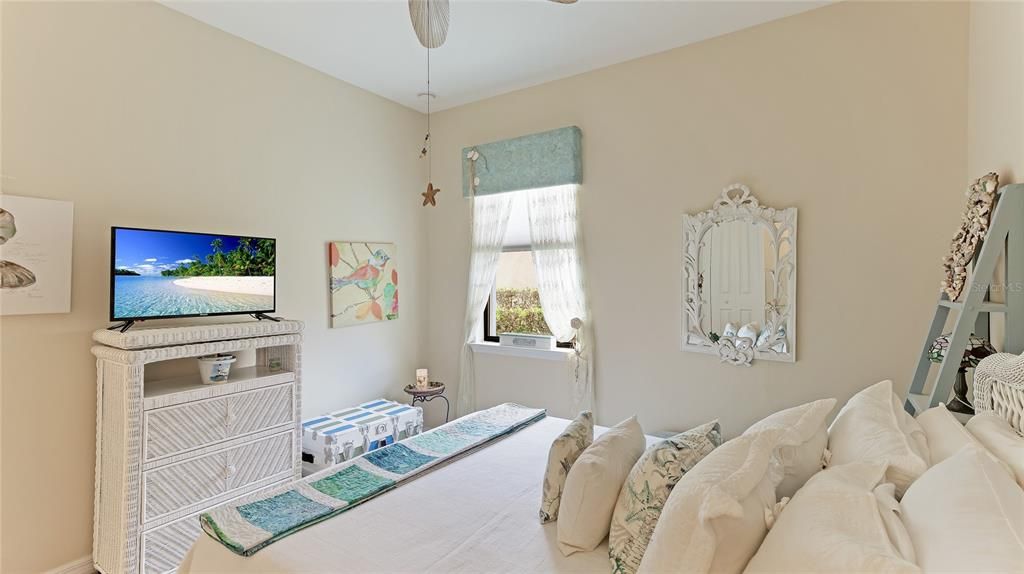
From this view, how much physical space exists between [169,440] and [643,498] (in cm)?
209

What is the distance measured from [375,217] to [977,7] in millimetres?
3536

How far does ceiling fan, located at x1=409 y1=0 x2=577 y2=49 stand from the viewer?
1.83 m

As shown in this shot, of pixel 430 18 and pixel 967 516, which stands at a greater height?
pixel 430 18

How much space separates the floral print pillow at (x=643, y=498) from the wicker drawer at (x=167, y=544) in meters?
1.87

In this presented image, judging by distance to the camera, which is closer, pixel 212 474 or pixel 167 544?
pixel 167 544

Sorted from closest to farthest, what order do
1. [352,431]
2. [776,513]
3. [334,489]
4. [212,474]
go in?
[776,513] < [334,489] < [212,474] < [352,431]

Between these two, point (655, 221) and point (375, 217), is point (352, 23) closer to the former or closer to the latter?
point (375, 217)

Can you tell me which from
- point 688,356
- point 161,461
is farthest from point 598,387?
point 161,461

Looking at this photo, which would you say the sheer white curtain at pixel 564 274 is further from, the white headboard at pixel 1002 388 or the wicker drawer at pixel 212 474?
the white headboard at pixel 1002 388

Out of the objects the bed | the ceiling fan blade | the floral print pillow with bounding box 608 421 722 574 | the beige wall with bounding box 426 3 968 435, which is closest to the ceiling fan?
the ceiling fan blade

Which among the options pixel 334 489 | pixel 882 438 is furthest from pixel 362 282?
pixel 882 438

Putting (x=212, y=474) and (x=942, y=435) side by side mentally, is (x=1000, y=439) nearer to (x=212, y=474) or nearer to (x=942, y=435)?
(x=942, y=435)

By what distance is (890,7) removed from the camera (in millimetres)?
2361

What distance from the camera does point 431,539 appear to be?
1.45 m
